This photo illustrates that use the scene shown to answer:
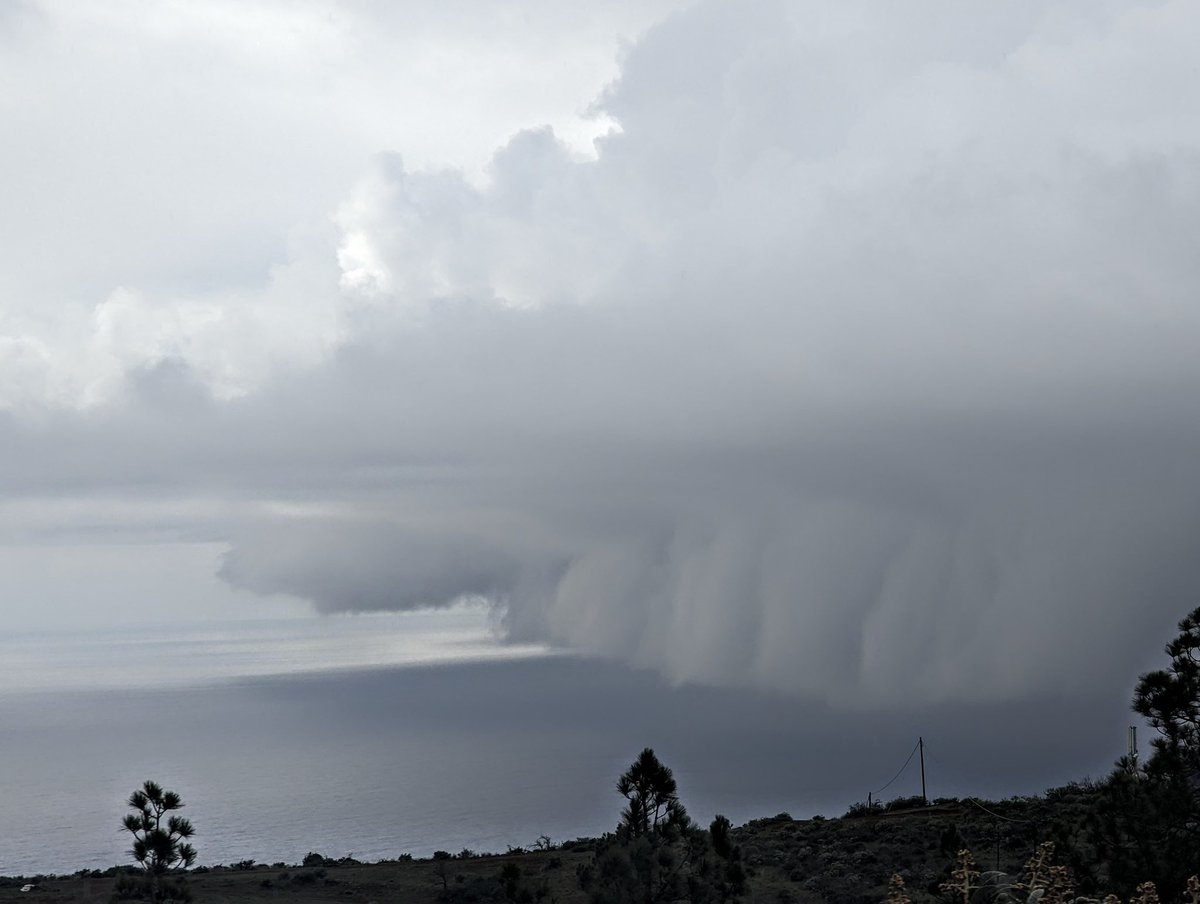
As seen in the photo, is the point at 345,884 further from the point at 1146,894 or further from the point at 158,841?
the point at 1146,894

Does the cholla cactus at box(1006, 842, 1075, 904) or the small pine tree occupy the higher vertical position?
the small pine tree

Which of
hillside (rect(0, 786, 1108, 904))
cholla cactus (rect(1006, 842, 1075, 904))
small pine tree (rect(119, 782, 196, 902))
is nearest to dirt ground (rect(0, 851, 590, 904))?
hillside (rect(0, 786, 1108, 904))

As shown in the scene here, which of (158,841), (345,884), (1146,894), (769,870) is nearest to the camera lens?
(1146,894)

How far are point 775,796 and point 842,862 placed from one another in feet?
381

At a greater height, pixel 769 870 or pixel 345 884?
pixel 769 870

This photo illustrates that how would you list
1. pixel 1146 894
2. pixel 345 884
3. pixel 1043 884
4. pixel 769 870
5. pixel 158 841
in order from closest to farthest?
pixel 1146 894
pixel 1043 884
pixel 158 841
pixel 769 870
pixel 345 884

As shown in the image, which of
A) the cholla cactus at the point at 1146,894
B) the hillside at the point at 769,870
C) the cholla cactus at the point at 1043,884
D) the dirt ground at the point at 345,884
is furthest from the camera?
the dirt ground at the point at 345,884

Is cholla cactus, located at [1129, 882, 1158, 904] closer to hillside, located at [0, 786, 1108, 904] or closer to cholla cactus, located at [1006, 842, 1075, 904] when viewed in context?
cholla cactus, located at [1006, 842, 1075, 904]

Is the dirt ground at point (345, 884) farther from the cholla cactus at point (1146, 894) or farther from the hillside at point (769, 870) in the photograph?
the cholla cactus at point (1146, 894)

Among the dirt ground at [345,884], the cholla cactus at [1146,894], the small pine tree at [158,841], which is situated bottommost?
the cholla cactus at [1146,894]

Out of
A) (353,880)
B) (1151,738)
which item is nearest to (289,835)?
(353,880)

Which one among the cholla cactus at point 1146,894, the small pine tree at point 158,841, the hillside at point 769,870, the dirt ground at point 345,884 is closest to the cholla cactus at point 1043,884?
the cholla cactus at point 1146,894

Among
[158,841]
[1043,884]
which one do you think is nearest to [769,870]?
[158,841]

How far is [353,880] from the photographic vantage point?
42.0 metres
